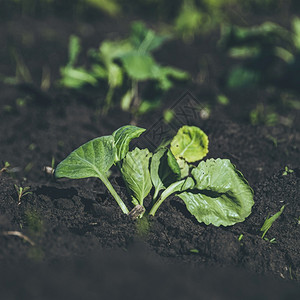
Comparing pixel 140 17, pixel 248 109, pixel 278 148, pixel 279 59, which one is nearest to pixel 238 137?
pixel 278 148

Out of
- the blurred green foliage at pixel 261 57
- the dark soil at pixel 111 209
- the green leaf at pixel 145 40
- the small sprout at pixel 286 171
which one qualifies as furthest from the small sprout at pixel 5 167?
the blurred green foliage at pixel 261 57

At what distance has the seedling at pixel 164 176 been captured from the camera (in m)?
1.83

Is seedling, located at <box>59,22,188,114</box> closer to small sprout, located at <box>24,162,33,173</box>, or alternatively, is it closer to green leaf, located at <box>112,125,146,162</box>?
small sprout, located at <box>24,162,33,173</box>

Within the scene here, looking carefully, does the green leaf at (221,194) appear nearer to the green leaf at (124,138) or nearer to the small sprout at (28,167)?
the green leaf at (124,138)

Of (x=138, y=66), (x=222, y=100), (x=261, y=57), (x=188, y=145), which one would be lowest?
(x=222, y=100)

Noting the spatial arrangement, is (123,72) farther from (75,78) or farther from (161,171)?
(161,171)

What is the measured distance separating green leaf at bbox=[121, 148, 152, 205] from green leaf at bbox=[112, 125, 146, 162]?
0.11ft

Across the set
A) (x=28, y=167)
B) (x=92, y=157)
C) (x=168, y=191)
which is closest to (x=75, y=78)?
(x=28, y=167)

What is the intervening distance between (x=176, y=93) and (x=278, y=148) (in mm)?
888

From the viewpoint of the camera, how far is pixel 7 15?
419 centimetres

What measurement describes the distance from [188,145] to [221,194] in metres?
0.32

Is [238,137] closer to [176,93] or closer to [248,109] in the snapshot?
[248,109]

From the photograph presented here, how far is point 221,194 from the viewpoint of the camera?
1878 mm

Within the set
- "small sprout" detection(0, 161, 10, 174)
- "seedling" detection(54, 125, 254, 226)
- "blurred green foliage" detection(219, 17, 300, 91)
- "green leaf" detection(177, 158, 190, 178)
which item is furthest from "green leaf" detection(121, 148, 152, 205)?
"blurred green foliage" detection(219, 17, 300, 91)
